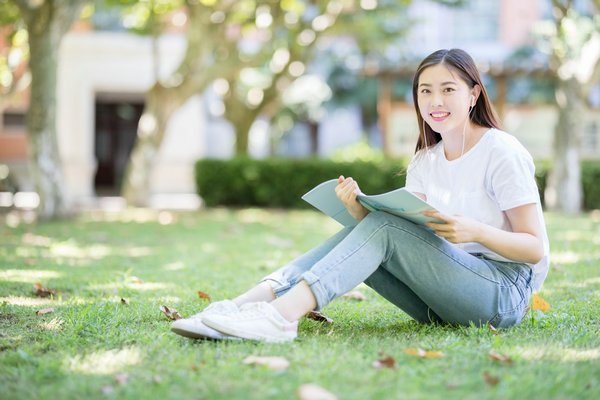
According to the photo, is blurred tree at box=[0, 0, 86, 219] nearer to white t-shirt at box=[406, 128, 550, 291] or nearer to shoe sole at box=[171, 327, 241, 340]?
shoe sole at box=[171, 327, 241, 340]

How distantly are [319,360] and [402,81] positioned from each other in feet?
59.5

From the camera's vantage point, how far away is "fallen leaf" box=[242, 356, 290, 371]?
2.34 m

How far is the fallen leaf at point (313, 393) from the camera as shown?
2012mm

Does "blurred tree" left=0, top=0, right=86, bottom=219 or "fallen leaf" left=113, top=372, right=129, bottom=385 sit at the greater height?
"blurred tree" left=0, top=0, right=86, bottom=219

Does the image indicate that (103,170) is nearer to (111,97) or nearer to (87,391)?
(111,97)

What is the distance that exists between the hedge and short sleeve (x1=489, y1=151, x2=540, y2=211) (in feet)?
32.5

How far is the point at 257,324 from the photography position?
2592mm

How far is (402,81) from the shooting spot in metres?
19.8

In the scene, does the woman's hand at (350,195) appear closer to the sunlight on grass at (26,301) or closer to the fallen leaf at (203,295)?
the fallen leaf at (203,295)

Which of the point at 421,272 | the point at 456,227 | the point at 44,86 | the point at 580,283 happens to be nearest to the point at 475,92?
the point at 456,227

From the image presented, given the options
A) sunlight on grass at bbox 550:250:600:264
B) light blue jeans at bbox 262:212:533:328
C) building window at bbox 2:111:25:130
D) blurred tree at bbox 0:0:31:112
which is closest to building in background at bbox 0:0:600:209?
building window at bbox 2:111:25:130

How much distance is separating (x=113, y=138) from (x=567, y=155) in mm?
14155

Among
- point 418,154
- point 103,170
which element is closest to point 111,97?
point 103,170

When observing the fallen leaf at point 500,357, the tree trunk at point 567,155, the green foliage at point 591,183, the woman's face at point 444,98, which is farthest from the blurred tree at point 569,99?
the fallen leaf at point 500,357
